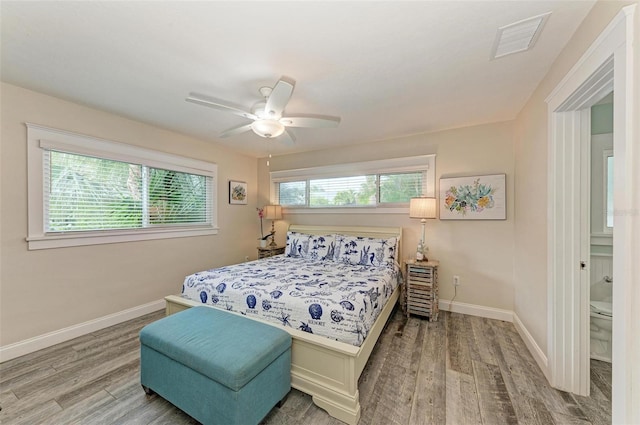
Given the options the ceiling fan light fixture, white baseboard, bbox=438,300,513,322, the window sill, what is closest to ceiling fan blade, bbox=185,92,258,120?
the ceiling fan light fixture

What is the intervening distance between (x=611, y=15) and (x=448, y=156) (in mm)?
2074

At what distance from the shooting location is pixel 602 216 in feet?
7.80

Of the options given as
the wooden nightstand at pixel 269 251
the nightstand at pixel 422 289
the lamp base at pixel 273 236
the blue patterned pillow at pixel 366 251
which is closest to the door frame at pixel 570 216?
the nightstand at pixel 422 289

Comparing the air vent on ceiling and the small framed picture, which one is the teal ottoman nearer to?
the air vent on ceiling

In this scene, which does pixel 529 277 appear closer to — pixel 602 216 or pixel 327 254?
pixel 602 216

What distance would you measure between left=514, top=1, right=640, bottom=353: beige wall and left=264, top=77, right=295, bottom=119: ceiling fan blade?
6.09ft

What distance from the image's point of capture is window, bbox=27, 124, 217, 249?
2.36 meters

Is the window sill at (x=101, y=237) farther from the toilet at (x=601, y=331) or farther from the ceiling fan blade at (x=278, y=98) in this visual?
the toilet at (x=601, y=331)

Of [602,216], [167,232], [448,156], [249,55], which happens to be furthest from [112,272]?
[602,216]

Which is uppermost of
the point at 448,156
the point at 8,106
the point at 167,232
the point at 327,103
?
the point at 327,103

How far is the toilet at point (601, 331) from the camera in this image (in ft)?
6.67

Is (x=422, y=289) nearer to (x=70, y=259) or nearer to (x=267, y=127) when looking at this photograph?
(x=267, y=127)

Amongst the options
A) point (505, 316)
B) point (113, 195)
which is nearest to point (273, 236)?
point (113, 195)

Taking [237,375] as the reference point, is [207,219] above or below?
above
